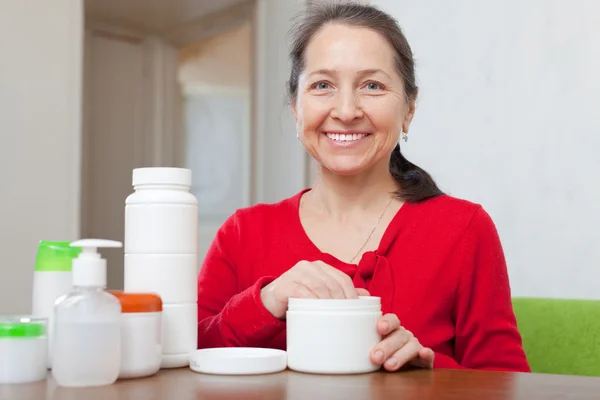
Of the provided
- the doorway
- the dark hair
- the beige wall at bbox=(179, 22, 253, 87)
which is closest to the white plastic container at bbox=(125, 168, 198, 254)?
the dark hair

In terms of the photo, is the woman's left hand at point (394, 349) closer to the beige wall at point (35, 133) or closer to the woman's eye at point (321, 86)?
the woman's eye at point (321, 86)

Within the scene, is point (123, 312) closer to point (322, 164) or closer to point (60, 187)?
point (322, 164)

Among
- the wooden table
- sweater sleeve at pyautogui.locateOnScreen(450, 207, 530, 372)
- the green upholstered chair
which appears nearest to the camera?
the wooden table

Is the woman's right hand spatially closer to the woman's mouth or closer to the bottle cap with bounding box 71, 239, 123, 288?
the bottle cap with bounding box 71, 239, 123, 288

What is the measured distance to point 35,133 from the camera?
90.7 inches

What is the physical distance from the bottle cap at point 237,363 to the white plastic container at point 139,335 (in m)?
0.04

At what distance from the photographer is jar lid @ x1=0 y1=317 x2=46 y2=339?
63cm

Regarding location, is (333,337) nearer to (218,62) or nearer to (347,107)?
(347,107)

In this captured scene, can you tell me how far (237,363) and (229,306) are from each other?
0.25 meters

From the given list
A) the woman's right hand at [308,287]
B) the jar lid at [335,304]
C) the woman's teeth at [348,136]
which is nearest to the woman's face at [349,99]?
the woman's teeth at [348,136]

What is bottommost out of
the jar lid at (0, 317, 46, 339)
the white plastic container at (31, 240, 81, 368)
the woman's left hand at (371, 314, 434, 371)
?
the woman's left hand at (371, 314, 434, 371)

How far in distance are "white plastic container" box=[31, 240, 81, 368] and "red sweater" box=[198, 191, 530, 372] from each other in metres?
0.28

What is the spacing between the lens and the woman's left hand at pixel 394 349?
69 centimetres

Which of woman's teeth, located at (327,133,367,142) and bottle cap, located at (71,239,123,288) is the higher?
woman's teeth, located at (327,133,367,142)
